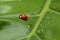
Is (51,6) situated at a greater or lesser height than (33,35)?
→ greater

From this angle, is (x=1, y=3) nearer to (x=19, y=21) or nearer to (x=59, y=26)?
(x=19, y=21)

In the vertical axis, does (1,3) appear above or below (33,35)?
above

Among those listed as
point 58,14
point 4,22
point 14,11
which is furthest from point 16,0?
point 58,14

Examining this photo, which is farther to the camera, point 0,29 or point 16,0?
point 16,0

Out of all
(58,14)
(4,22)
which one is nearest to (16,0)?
(4,22)

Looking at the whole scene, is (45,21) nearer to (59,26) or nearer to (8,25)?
(59,26)
